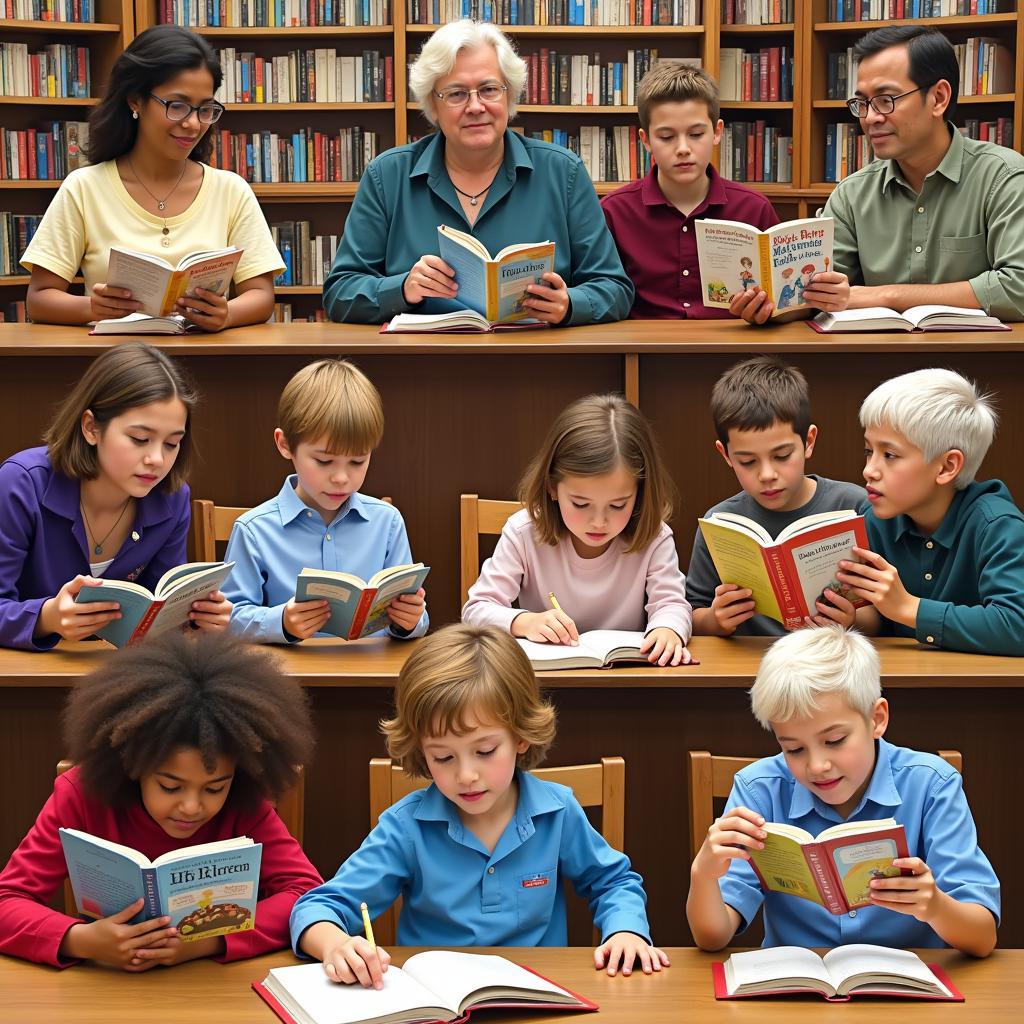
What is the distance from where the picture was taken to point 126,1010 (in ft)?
5.33

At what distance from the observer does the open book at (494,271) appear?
3.20m

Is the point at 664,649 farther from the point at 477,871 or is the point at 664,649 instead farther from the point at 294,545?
the point at 294,545

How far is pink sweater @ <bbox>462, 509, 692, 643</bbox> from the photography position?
2.72 metres

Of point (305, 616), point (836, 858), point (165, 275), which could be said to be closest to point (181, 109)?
point (165, 275)

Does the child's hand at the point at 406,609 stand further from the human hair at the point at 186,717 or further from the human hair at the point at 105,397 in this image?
the human hair at the point at 186,717

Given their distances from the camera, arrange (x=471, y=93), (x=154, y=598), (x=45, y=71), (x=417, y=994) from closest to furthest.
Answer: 1. (x=417, y=994)
2. (x=154, y=598)
3. (x=471, y=93)
4. (x=45, y=71)

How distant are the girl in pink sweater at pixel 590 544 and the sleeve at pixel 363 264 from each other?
0.97 m

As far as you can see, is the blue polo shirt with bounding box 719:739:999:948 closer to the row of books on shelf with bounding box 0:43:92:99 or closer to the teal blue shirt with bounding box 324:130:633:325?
the teal blue shirt with bounding box 324:130:633:325

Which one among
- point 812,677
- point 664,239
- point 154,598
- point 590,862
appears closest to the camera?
point 812,677

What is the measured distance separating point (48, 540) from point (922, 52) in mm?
2519

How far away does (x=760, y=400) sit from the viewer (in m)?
2.73

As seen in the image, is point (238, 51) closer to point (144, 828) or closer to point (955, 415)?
point (955, 415)

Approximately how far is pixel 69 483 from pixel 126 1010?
1263 millimetres

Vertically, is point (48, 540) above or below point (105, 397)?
below
